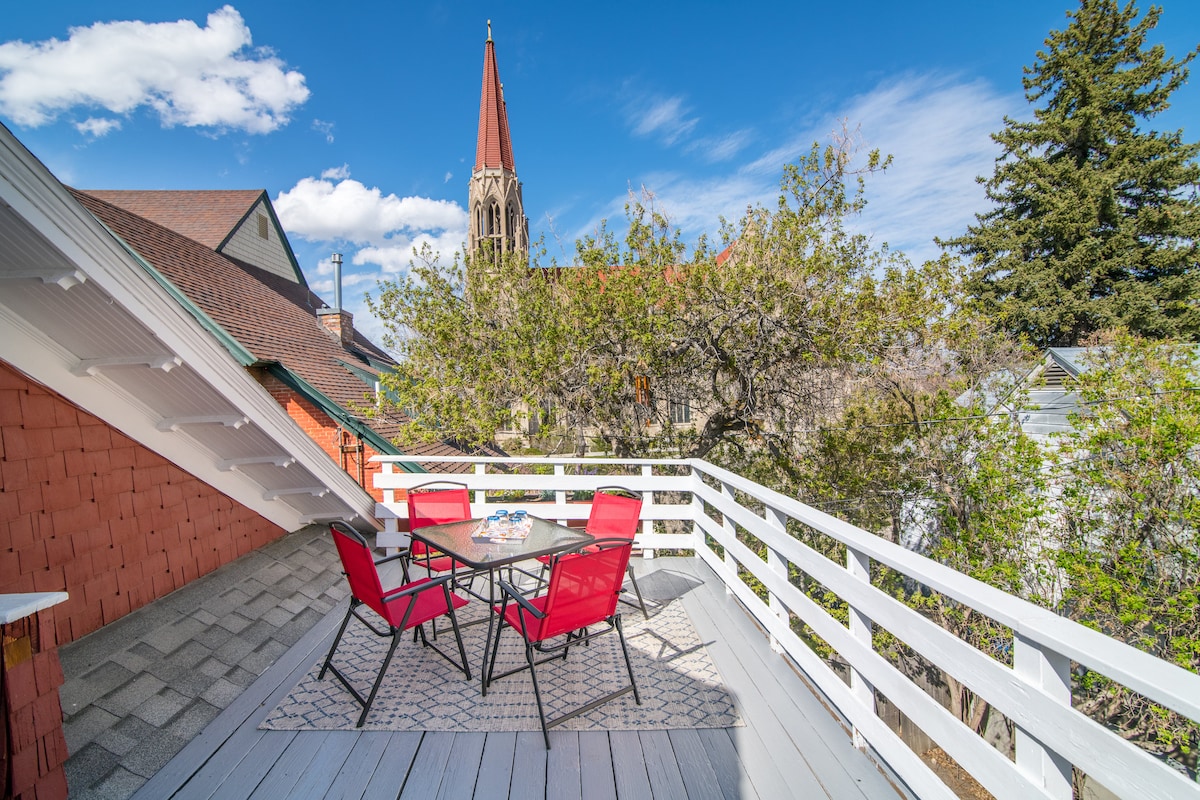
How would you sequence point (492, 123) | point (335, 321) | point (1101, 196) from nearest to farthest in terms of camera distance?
point (335, 321) → point (1101, 196) → point (492, 123)

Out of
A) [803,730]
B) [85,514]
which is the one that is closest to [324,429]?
[85,514]

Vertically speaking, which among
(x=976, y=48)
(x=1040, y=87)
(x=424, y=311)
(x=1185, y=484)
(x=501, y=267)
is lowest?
(x=1185, y=484)

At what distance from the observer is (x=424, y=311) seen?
9.05 metres

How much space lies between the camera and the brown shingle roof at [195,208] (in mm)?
12609

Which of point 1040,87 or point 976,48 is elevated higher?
point 1040,87

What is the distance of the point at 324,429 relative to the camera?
812 cm

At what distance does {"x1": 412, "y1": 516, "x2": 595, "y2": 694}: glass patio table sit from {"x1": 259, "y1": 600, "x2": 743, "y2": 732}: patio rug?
176 millimetres

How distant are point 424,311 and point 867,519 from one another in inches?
323

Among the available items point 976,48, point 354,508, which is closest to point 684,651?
point 354,508

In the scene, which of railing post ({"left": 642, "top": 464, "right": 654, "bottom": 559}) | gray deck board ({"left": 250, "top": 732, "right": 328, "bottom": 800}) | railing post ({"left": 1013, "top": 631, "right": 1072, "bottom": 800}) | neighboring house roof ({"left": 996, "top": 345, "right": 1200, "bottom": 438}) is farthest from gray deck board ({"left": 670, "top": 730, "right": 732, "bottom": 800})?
neighboring house roof ({"left": 996, "top": 345, "right": 1200, "bottom": 438})

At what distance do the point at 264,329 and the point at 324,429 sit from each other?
2036 millimetres

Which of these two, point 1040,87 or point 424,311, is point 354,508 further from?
point 1040,87

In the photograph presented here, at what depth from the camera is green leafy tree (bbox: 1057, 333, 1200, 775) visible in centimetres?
569

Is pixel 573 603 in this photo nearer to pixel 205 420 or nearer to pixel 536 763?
pixel 536 763
